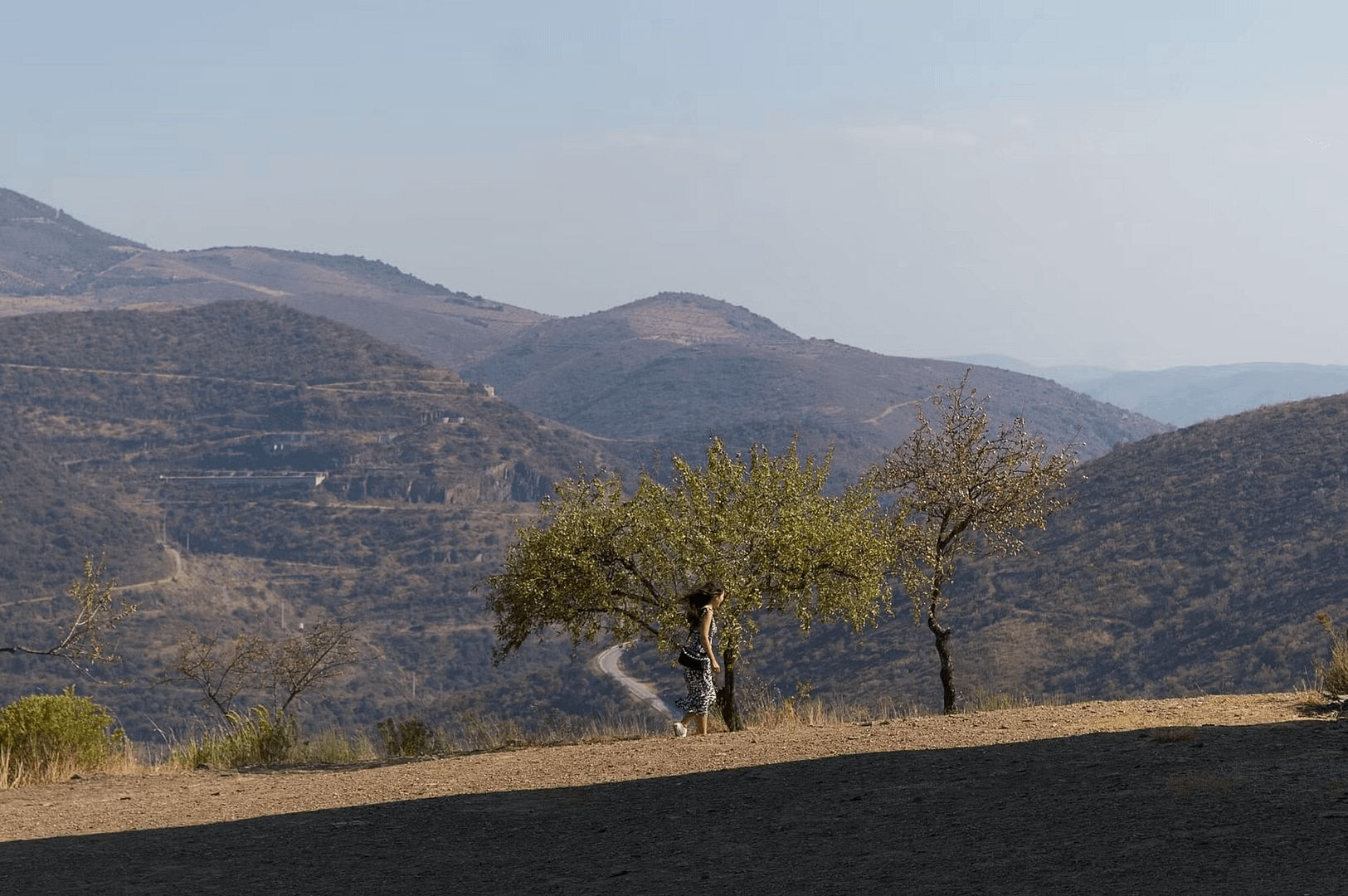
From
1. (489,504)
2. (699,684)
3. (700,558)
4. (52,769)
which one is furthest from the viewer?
(489,504)

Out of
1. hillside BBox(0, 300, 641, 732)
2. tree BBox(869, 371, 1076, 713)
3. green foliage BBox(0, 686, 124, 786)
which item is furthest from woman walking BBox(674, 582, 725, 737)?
hillside BBox(0, 300, 641, 732)

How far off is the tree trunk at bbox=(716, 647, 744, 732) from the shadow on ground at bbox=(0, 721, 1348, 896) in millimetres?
4392

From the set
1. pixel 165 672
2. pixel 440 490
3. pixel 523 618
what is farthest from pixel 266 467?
pixel 523 618

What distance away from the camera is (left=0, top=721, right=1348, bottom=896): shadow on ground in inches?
339

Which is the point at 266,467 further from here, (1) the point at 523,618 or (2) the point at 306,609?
(1) the point at 523,618

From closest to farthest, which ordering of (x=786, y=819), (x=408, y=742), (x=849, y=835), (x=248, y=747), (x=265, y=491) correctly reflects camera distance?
(x=849, y=835)
(x=786, y=819)
(x=248, y=747)
(x=408, y=742)
(x=265, y=491)

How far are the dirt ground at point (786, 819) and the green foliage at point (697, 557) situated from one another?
2.73 meters

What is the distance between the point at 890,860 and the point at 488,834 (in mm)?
3119

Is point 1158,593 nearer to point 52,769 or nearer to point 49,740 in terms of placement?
point 49,740

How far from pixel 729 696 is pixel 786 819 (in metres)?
7.09

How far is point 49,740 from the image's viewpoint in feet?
53.8

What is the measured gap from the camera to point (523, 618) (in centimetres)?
1791

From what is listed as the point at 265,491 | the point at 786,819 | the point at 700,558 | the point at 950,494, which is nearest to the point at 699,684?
the point at 700,558

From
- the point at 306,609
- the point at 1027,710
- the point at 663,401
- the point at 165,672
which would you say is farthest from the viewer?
the point at 663,401
